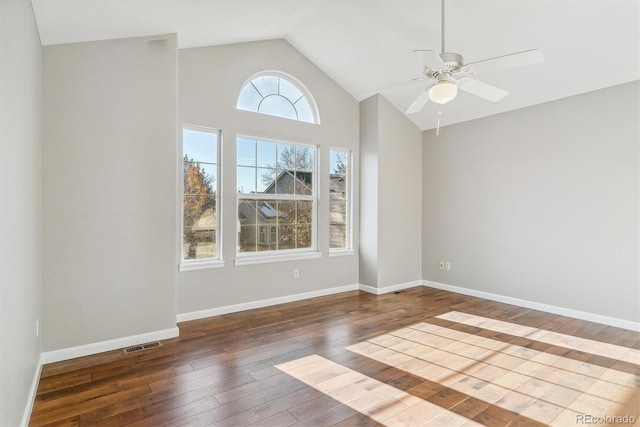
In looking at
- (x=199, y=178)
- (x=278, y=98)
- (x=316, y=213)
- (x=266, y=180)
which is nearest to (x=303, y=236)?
(x=316, y=213)

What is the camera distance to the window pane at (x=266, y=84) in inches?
169

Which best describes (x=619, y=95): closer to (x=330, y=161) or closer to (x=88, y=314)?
(x=330, y=161)

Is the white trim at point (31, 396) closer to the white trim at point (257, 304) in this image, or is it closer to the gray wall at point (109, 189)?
the gray wall at point (109, 189)

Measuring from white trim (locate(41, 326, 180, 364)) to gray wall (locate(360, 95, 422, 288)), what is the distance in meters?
2.83

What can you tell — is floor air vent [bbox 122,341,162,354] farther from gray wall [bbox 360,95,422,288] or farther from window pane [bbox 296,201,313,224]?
gray wall [bbox 360,95,422,288]

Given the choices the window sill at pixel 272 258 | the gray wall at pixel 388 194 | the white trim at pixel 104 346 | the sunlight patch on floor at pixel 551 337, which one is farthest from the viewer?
the gray wall at pixel 388 194

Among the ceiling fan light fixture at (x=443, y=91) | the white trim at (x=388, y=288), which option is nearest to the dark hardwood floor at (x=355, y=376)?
the white trim at (x=388, y=288)

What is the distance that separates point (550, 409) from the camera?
2082 mm

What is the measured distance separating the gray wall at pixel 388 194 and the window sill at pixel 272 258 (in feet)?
2.90

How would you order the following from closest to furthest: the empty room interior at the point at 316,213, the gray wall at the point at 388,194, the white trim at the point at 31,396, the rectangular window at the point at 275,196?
1. the white trim at the point at 31,396
2. the empty room interior at the point at 316,213
3. the rectangular window at the point at 275,196
4. the gray wall at the point at 388,194

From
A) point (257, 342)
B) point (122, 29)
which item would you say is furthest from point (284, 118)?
point (257, 342)

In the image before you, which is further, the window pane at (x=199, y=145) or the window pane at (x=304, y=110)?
the window pane at (x=304, y=110)

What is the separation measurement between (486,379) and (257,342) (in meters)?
1.91

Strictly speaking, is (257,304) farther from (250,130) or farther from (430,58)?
(430,58)
